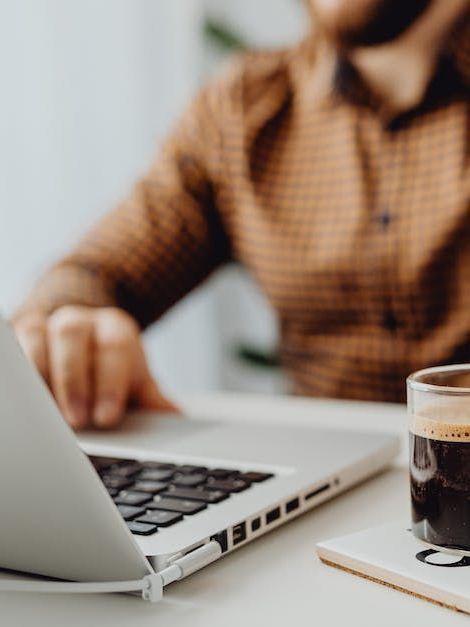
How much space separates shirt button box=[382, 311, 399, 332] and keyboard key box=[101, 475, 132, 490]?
61 centimetres

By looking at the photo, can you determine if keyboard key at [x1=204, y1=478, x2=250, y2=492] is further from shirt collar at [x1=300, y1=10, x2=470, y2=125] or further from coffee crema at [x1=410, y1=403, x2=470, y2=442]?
shirt collar at [x1=300, y1=10, x2=470, y2=125]

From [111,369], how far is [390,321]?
42 centimetres

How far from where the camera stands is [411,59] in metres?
1.18

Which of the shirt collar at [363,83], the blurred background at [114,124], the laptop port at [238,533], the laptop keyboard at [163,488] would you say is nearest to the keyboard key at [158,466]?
the laptop keyboard at [163,488]

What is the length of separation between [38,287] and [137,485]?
54cm

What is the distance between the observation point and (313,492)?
1.81 feet

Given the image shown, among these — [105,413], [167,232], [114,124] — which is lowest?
[105,413]

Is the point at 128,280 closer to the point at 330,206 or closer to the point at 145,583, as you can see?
the point at 330,206

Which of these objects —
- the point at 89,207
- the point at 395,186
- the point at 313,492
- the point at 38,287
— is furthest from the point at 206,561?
the point at 89,207

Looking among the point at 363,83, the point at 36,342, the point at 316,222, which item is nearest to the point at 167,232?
the point at 316,222

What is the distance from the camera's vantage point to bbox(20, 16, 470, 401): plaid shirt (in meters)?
1.07

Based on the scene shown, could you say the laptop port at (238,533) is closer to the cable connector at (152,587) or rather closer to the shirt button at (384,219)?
the cable connector at (152,587)

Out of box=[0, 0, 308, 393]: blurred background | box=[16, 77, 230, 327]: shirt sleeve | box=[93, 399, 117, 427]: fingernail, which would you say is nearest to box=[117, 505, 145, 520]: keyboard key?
box=[93, 399, 117, 427]: fingernail

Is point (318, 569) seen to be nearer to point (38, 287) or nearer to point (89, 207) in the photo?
point (38, 287)
